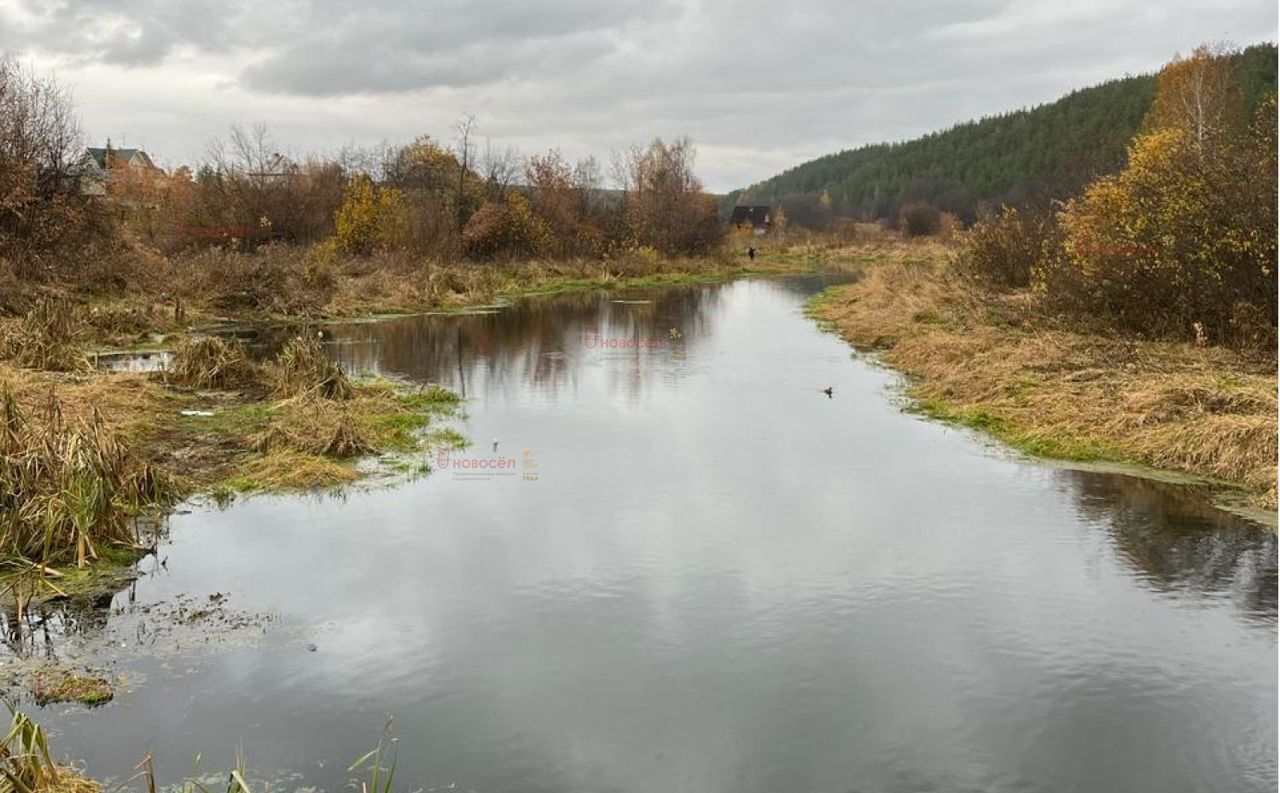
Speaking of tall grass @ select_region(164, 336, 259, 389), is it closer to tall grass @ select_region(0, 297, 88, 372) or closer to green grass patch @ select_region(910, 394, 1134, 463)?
tall grass @ select_region(0, 297, 88, 372)

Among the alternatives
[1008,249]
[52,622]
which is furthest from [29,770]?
[1008,249]

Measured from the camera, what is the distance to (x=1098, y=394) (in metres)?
13.1

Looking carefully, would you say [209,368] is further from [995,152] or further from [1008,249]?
[995,152]

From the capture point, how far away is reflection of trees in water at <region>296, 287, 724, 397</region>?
17.9m

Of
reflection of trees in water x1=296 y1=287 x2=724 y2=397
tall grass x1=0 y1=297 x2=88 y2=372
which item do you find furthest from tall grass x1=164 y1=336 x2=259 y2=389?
reflection of trees in water x1=296 y1=287 x2=724 y2=397

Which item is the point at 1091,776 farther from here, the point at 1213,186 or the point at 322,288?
the point at 322,288

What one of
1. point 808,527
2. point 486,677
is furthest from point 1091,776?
point 808,527

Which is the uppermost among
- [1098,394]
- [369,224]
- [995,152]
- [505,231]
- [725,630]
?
[995,152]

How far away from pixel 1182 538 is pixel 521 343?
52.3 ft

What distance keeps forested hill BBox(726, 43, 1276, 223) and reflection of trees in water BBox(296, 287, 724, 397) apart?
3752 centimetres

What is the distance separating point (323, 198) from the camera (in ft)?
143

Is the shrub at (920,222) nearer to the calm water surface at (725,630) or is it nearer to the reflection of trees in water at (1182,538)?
the calm water surface at (725,630)

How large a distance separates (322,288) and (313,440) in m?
18.6

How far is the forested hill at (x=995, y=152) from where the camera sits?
283ft
